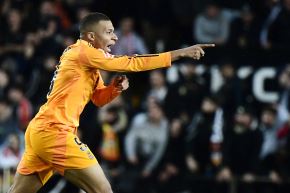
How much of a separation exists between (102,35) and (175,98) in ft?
17.6

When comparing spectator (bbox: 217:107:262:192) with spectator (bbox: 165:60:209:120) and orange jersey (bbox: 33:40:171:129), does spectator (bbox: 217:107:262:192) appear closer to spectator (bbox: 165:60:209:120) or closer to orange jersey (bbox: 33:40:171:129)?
spectator (bbox: 165:60:209:120)

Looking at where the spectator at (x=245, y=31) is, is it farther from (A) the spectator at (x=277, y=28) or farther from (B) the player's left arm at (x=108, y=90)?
(B) the player's left arm at (x=108, y=90)

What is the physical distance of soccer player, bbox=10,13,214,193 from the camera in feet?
26.3

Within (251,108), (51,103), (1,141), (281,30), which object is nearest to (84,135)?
(1,141)

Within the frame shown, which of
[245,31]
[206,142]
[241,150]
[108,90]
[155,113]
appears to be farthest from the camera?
[245,31]

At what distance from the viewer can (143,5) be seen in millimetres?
16047

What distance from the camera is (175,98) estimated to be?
13.5m

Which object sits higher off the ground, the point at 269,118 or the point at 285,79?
the point at 285,79

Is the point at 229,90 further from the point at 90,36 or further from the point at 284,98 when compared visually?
the point at 90,36

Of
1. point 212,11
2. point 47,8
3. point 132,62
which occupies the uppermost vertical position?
point 47,8

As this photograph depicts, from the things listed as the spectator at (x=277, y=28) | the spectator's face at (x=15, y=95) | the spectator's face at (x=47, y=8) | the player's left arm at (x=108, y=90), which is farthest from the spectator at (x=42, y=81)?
the player's left arm at (x=108, y=90)

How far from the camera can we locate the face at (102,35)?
823 centimetres

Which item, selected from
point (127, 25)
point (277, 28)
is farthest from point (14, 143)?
point (277, 28)

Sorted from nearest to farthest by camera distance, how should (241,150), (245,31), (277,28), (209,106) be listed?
(241,150) < (209,106) < (277,28) < (245,31)
